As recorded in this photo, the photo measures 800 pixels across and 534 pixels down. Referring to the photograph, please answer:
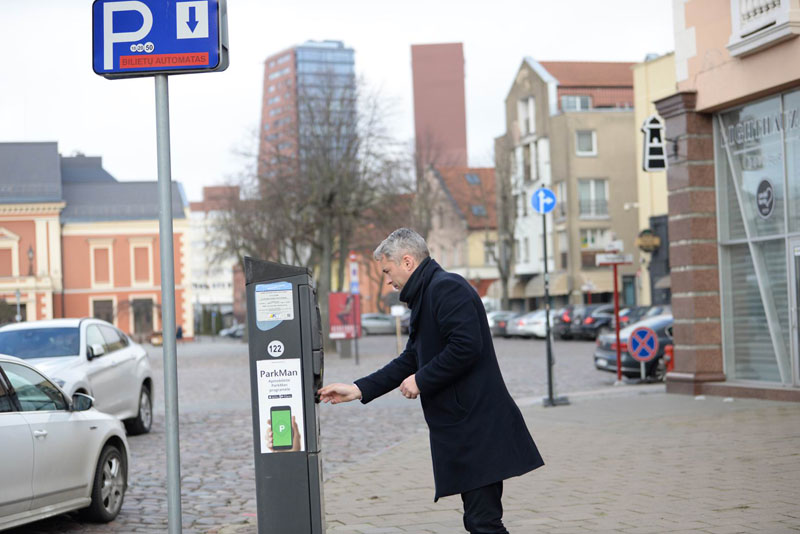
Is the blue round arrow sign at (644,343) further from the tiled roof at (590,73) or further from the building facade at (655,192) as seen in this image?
the tiled roof at (590,73)

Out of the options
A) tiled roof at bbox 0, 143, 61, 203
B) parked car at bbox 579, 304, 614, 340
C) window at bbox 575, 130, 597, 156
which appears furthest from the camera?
window at bbox 575, 130, 597, 156

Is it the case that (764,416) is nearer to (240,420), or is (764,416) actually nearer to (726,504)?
(726,504)

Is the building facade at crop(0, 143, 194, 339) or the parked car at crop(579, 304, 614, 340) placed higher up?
the building facade at crop(0, 143, 194, 339)

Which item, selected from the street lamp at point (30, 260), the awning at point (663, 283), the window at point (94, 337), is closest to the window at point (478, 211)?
the street lamp at point (30, 260)

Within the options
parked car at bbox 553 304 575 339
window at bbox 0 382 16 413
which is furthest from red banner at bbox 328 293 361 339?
window at bbox 0 382 16 413

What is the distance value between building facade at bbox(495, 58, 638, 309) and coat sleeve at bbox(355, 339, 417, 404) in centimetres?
5612

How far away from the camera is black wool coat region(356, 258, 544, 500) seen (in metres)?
5.12

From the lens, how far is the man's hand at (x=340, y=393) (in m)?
5.48

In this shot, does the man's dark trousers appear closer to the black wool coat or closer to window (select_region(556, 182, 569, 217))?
the black wool coat

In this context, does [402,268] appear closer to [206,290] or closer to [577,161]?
[577,161]

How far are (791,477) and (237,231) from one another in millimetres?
38828

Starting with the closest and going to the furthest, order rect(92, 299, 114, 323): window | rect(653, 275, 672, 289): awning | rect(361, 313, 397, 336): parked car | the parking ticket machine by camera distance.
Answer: the parking ticket machine → rect(653, 275, 672, 289): awning → rect(361, 313, 397, 336): parked car → rect(92, 299, 114, 323): window

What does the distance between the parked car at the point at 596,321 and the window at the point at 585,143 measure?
2201 centimetres

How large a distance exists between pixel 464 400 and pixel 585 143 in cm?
6110
